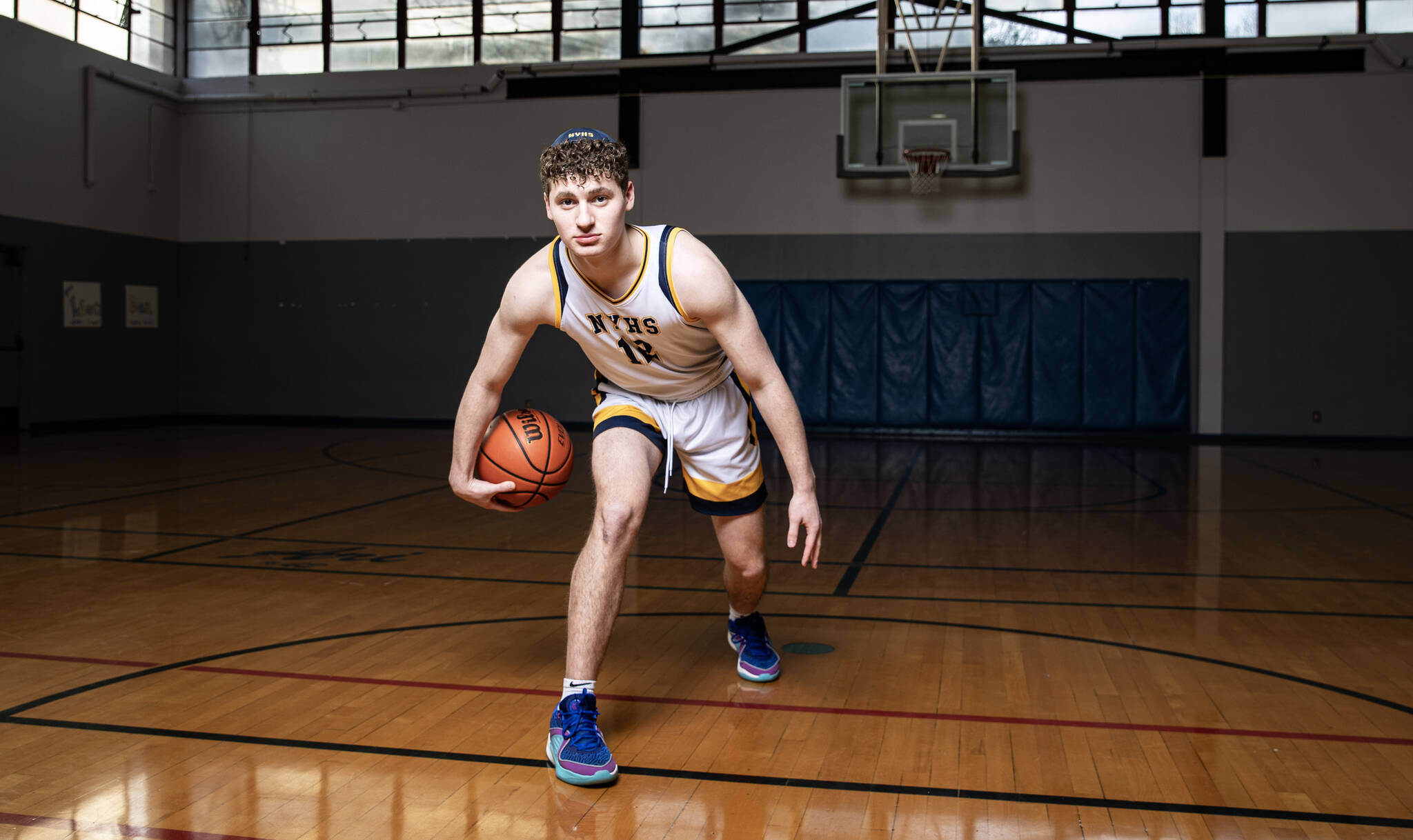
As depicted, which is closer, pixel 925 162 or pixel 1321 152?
pixel 925 162

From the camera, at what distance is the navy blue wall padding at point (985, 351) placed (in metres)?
13.7

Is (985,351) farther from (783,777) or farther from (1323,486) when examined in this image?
(783,777)

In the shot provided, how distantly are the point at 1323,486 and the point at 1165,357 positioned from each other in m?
4.78

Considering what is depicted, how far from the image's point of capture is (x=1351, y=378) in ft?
44.1

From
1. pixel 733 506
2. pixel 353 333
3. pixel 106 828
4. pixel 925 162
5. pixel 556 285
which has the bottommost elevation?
pixel 106 828

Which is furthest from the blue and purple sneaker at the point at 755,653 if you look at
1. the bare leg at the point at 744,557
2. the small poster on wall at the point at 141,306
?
the small poster on wall at the point at 141,306

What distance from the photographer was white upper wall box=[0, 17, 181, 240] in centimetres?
1288

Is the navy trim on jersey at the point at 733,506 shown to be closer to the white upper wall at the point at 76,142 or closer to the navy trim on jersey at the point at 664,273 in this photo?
the navy trim on jersey at the point at 664,273

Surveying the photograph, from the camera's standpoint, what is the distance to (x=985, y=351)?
14016mm

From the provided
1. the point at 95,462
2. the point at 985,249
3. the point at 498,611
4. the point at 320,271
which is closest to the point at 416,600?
the point at 498,611

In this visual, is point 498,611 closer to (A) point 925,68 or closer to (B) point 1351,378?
(A) point 925,68

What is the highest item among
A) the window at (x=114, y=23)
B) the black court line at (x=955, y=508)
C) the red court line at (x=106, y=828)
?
the window at (x=114, y=23)

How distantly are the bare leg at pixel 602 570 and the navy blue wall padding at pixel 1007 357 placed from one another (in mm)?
11698

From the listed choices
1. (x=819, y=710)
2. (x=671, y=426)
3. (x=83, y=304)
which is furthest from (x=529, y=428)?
(x=83, y=304)
